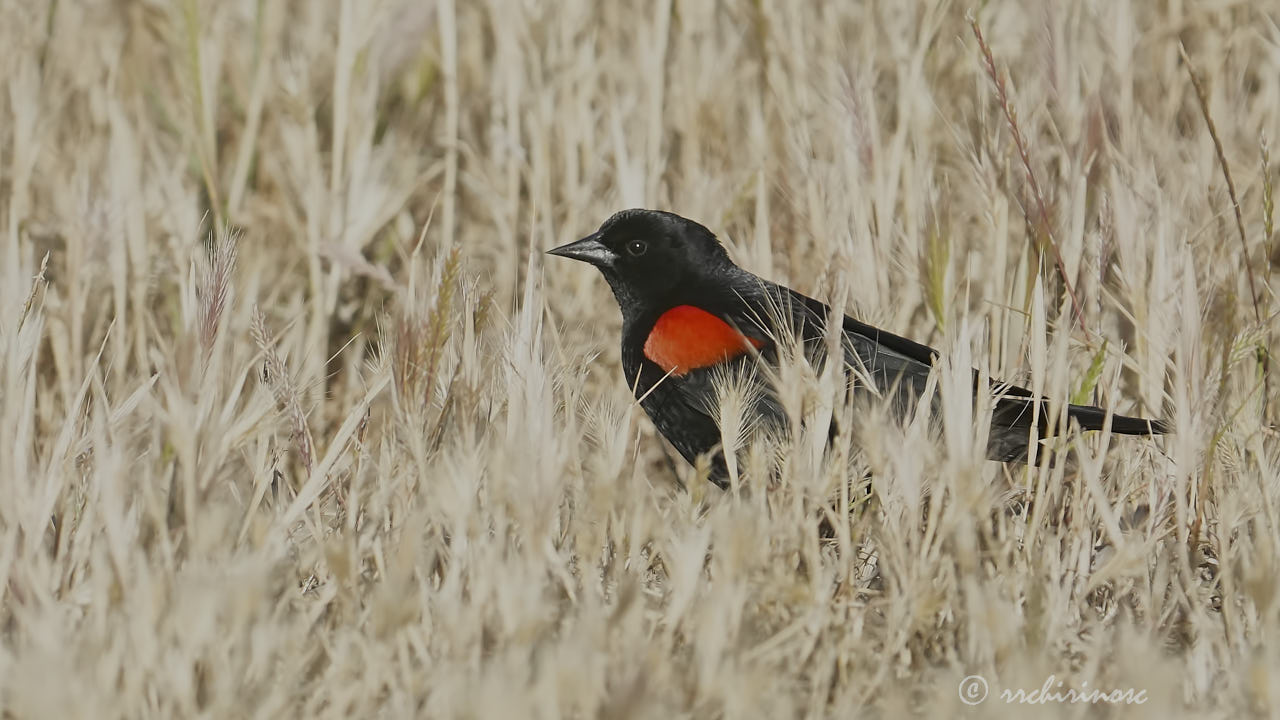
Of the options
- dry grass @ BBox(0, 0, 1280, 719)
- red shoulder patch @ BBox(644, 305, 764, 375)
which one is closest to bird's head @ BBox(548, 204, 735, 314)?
dry grass @ BBox(0, 0, 1280, 719)

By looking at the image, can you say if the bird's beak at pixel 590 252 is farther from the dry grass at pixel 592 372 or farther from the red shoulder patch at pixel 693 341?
the red shoulder patch at pixel 693 341

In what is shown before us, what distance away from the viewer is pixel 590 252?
3.24 meters

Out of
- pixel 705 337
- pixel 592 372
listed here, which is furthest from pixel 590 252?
pixel 705 337

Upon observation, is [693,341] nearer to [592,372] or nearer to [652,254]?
[652,254]

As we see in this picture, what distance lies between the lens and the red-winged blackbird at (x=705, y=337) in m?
2.65

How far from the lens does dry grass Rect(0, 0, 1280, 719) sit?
1.74 meters

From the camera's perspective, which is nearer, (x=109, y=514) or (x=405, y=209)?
(x=109, y=514)

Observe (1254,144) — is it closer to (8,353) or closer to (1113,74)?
(1113,74)

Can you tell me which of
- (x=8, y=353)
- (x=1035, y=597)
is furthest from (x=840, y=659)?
(x=8, y=353)

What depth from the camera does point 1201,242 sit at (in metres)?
2.98

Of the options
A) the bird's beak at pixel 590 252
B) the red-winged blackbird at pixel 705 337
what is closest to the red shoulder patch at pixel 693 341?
the red-winged blackbird at pixel 705 337

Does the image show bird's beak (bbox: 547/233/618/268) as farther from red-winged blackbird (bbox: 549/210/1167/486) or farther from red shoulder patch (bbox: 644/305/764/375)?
red shoulder patch (bbox: 644/305/764/375)

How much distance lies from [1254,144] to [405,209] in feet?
7.95

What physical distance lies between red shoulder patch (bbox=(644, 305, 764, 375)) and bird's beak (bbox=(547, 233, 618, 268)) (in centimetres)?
36
